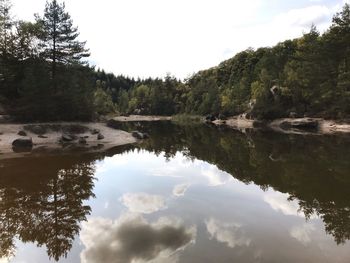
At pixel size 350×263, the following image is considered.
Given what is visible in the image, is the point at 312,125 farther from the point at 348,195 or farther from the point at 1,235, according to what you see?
the point at 1,235

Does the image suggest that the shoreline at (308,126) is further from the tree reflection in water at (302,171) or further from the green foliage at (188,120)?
the green foliage at (188,120)

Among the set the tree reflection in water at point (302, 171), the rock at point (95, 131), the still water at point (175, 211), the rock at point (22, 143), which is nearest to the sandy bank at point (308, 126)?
the tree reflection in water at point (302, 171)

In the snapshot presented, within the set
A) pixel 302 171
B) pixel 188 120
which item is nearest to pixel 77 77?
pixel 302 171

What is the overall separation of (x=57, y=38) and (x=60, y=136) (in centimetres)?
1664

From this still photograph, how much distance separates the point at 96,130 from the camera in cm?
4231

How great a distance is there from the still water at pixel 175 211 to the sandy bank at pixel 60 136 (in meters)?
7.84

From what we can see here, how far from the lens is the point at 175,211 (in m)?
13.3

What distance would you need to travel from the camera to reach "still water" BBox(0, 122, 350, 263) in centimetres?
946

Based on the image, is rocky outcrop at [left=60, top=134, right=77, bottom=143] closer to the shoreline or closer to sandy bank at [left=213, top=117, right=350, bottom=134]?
the shoreline

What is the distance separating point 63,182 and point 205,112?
340 ft

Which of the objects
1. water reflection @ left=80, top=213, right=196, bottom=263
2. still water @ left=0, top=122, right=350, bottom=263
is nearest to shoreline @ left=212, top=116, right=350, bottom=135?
still water @ left=0, top=122, right=350, bottom=263

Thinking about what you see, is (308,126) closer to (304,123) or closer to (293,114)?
(304,123)

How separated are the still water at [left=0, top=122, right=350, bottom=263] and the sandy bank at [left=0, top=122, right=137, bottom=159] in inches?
309

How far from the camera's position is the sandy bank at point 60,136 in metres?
32.9
